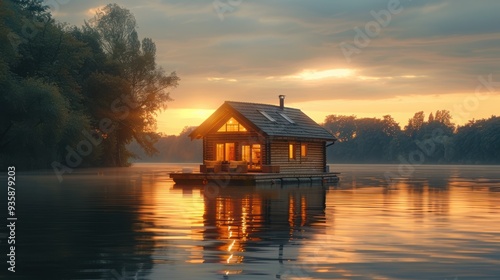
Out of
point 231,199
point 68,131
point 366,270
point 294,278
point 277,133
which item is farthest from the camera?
point 68,131

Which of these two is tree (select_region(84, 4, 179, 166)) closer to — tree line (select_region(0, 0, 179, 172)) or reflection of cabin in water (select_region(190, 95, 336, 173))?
tree line (select_region(0, 0, 179, 172))

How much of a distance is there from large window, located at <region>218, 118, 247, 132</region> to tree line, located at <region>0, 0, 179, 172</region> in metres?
18.4

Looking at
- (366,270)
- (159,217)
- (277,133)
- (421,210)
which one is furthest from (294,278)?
(277,133)

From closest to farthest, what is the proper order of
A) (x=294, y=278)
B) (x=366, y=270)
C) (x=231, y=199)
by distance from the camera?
(x=294, y=278) < (x=366, y=270) < (x=231, y=199)

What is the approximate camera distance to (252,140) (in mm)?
57656

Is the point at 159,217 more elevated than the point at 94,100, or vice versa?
the point at 94,100

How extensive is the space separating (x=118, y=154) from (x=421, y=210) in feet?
266

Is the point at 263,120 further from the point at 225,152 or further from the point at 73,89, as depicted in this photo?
the point at 73,89

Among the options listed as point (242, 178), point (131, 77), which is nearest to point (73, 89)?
point (131, 77)

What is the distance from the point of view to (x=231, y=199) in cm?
3531

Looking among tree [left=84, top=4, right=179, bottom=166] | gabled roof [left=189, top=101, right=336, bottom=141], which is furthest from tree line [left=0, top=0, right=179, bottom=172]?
gabled roof [left=189, top=101, right=336, bottom=141]

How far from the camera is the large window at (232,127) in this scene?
58.2 meters

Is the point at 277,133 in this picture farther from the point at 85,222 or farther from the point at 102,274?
the point at 102,274

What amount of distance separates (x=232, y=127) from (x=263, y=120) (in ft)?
7.97
